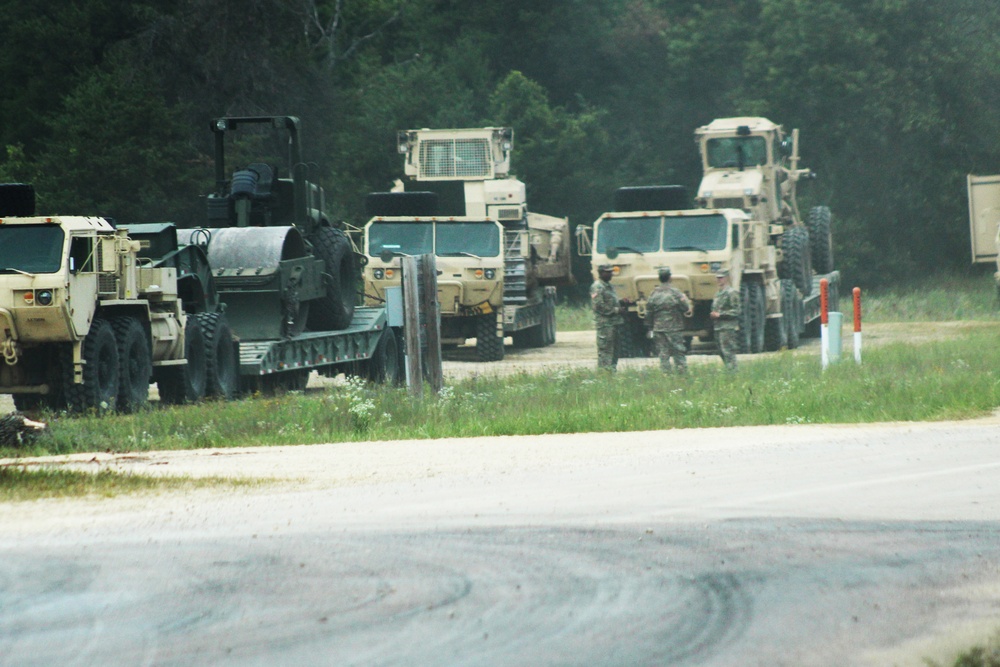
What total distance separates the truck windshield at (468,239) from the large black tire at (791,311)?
542cm

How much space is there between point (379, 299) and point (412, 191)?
15.3 ft

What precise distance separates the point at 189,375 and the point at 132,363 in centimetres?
135

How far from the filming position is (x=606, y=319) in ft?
68.9

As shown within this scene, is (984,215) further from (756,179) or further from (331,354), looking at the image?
(331,354)

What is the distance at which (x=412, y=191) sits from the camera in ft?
100

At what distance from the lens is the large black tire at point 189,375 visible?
1847cm

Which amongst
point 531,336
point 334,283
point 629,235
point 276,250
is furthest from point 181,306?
point 531,336

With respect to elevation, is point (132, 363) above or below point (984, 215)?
below

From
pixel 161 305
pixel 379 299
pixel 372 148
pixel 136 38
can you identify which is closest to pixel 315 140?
pixel 372 148

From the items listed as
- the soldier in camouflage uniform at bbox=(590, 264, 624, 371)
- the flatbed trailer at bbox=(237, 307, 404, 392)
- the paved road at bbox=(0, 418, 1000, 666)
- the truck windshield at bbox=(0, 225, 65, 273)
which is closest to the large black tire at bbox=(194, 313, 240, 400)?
the flatbed trailer at bbox=(237, 307, 404, 392)

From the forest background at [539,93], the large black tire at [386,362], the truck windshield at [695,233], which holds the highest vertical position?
the forest background at [539,93]

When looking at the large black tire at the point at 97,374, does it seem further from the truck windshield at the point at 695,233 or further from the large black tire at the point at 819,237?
the large black tire at the point at 819,237

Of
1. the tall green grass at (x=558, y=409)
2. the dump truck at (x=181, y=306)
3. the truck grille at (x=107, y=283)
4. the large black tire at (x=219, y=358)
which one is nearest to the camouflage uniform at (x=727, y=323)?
the tall green grass at (x=558, y=409)

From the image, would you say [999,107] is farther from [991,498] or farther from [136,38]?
[991,498]
